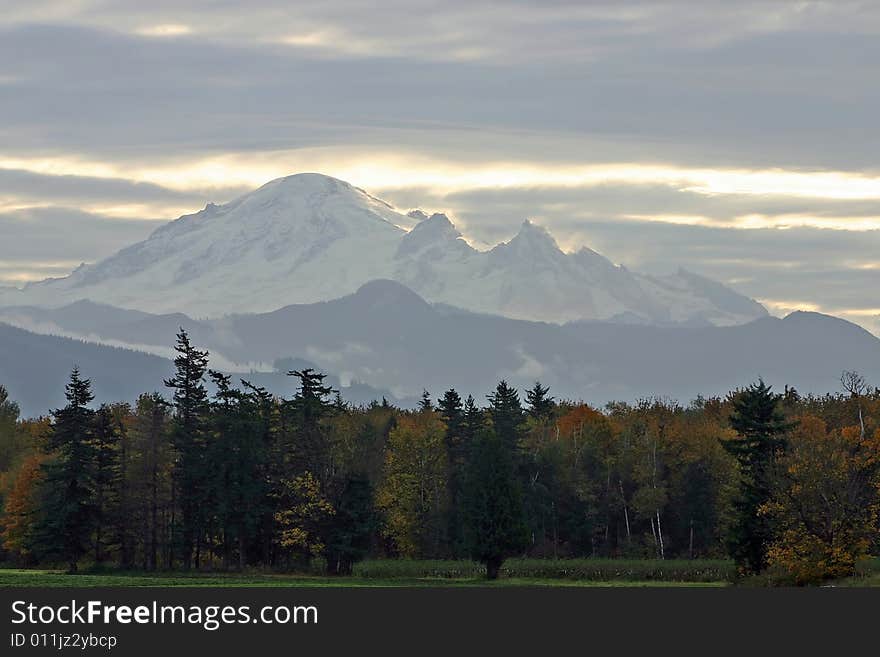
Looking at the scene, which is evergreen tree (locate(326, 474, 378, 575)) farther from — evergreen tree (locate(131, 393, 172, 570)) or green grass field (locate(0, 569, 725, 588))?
evergreen tree (locate(131, 393, 172, 570))

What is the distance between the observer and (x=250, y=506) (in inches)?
6009

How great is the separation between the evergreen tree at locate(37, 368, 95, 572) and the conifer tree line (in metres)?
0.19

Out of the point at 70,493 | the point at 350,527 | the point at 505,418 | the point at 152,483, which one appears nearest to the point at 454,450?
the point at 505,418

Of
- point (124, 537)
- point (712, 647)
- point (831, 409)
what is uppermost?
point (831, 409)

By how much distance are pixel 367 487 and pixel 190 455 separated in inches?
769

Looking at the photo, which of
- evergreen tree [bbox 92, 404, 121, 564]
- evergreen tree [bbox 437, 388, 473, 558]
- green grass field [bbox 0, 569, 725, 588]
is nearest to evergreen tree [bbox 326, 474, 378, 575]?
green grass field [bbox 0, 569, 725, 588]

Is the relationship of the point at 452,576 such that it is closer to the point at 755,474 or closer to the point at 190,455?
the point at 190,455

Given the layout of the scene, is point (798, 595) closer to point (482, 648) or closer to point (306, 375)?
point (482, 648)

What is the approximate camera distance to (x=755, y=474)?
403 ft

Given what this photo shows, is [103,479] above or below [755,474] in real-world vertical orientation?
above

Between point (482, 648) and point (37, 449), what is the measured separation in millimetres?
133274

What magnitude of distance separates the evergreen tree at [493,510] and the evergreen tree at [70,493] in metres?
40.6

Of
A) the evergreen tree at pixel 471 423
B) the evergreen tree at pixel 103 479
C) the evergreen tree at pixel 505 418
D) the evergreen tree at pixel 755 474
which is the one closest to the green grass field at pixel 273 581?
the evergreen tree at pixel 755 474

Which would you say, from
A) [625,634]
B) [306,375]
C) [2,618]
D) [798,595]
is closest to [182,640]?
[2,618]
